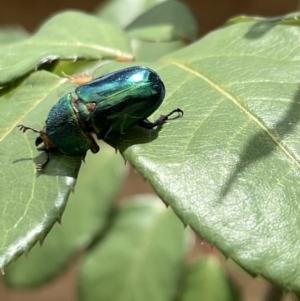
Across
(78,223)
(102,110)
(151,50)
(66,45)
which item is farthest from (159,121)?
(78,223)

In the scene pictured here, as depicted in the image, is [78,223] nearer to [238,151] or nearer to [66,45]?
[66,45]

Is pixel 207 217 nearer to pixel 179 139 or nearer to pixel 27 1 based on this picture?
pixel 179 139

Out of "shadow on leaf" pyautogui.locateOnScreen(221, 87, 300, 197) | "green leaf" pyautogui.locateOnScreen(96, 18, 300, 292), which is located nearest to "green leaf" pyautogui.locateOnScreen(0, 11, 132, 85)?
"green leaf" pyautogui.locateOnScreen(96, 18, 300, 292)

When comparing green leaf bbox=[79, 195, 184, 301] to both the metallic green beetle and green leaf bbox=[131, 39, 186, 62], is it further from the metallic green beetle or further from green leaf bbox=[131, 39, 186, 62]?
the metallic green beetle

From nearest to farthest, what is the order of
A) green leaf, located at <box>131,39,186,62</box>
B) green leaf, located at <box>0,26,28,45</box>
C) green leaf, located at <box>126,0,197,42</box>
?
green leaf, located at <box>126,0,197,42</box> → green leaf, located at <box>131,39,186,62</box> → green leaf, located at <box>0,26,28,45</box>

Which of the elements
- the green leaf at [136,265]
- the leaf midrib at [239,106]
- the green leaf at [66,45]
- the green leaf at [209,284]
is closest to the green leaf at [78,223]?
the green leaf at [136,265]

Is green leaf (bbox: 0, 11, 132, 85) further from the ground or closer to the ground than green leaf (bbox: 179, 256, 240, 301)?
further from the ground
